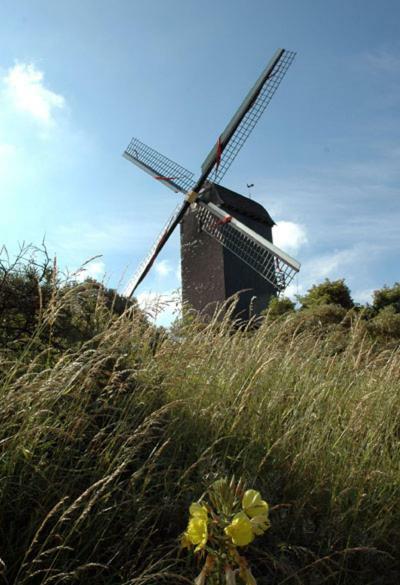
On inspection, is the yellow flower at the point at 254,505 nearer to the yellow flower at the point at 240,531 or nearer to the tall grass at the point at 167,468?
the yellow flower at the point at 240,531

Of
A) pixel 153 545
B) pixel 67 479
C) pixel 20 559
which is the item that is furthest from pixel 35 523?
pixel 153 545

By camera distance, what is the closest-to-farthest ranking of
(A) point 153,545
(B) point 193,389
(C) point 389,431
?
(A) point 153,545 → (B) point 193,389 → (C) point 389,431

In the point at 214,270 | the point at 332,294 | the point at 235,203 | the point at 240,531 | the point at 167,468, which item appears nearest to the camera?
the point at 240,531

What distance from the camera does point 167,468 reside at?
3.12 metres

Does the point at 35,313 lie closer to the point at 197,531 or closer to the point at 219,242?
the point at 197,531

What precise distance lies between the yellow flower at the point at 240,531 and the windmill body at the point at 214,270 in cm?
1549

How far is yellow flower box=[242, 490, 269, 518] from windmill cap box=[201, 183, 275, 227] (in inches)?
652

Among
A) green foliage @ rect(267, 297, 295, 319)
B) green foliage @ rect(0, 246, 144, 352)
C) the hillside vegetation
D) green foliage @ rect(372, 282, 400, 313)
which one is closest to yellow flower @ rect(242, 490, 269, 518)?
the hillside vegetation

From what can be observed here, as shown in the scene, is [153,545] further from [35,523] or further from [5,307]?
[5,307]

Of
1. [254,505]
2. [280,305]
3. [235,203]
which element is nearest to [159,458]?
[254,505]

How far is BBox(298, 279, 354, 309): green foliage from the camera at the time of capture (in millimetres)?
14791

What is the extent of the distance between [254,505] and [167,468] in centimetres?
153

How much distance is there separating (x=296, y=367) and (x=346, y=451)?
1414mm

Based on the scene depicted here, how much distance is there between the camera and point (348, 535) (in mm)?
3021
